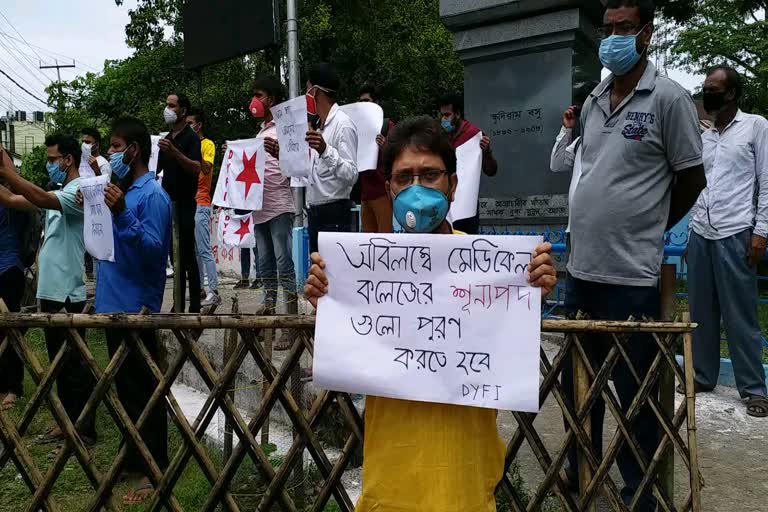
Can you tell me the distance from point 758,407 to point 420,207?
3.15m

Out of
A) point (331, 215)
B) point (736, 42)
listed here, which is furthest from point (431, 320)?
point (736, 42)

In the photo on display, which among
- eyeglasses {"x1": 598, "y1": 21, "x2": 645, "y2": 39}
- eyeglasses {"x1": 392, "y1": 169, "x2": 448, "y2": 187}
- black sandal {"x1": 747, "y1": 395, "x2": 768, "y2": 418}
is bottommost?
black sandal {"x1": 747, "y1": 395, "x2": 768, "y2": 418}

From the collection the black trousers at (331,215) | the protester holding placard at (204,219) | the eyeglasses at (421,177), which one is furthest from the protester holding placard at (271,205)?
the eyeglasses at (421,177)

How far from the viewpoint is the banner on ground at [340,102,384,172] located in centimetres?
461

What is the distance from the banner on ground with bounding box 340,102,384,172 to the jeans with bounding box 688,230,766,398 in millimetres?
2180

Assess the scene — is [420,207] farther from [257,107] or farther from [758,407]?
[257,107]

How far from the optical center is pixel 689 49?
780 inches

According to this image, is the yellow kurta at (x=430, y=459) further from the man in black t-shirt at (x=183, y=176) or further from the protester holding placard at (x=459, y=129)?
the man in black t-shirt at (x=183, y=176)

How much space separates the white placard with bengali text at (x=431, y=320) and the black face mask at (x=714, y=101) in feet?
9.90

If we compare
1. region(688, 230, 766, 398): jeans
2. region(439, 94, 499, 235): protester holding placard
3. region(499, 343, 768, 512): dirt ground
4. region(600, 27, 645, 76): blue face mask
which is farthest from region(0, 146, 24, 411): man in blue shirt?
region(688, 230, 766, 398): jeans

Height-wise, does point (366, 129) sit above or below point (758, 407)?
above

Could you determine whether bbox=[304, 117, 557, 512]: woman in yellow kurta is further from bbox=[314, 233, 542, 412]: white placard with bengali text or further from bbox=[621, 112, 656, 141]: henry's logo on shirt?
bbox=[621, 112, 656, 141]: henry's logo on shirt

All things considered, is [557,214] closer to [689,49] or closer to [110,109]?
[689,49]

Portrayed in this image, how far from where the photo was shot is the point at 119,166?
353 cm
